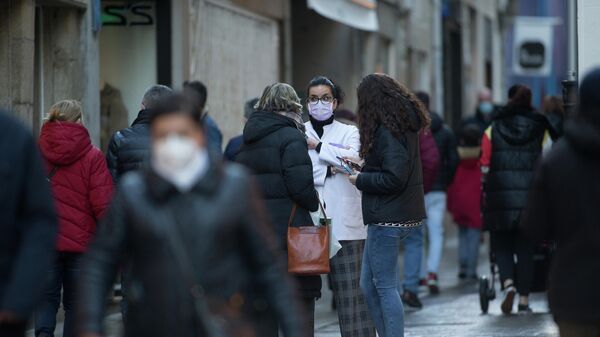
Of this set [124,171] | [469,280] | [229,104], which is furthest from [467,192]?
[124,171]

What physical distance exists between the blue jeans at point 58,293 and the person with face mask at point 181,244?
464cm

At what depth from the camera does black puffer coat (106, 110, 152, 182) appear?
33.1 ft

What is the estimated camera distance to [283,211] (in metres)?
9.21

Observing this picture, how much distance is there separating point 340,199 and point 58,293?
74.9 inches

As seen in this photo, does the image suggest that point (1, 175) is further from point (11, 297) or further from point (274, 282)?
point (274, 282)

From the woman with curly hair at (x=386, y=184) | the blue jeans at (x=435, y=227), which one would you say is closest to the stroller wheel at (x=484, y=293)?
the blue jeans at (x=435, y=227)

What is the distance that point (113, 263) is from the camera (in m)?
5.41

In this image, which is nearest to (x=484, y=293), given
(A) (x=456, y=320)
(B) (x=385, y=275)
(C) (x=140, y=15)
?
(A) (x=456, y=320)

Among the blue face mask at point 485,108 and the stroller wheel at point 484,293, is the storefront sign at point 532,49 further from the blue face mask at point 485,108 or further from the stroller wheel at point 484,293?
the stroller wheel at point 484,293

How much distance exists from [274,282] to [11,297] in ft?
2.93

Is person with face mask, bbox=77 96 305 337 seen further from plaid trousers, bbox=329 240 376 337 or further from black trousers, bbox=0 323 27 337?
plaid trousers, bbox=329 240 376 337

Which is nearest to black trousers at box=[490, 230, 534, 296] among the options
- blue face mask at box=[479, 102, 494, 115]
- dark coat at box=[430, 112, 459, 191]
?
dark coat at box=[430, 112, 459, 191]

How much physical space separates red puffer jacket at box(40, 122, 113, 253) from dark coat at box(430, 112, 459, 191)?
7102 millimetres

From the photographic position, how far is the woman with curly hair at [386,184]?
31.6 ft
